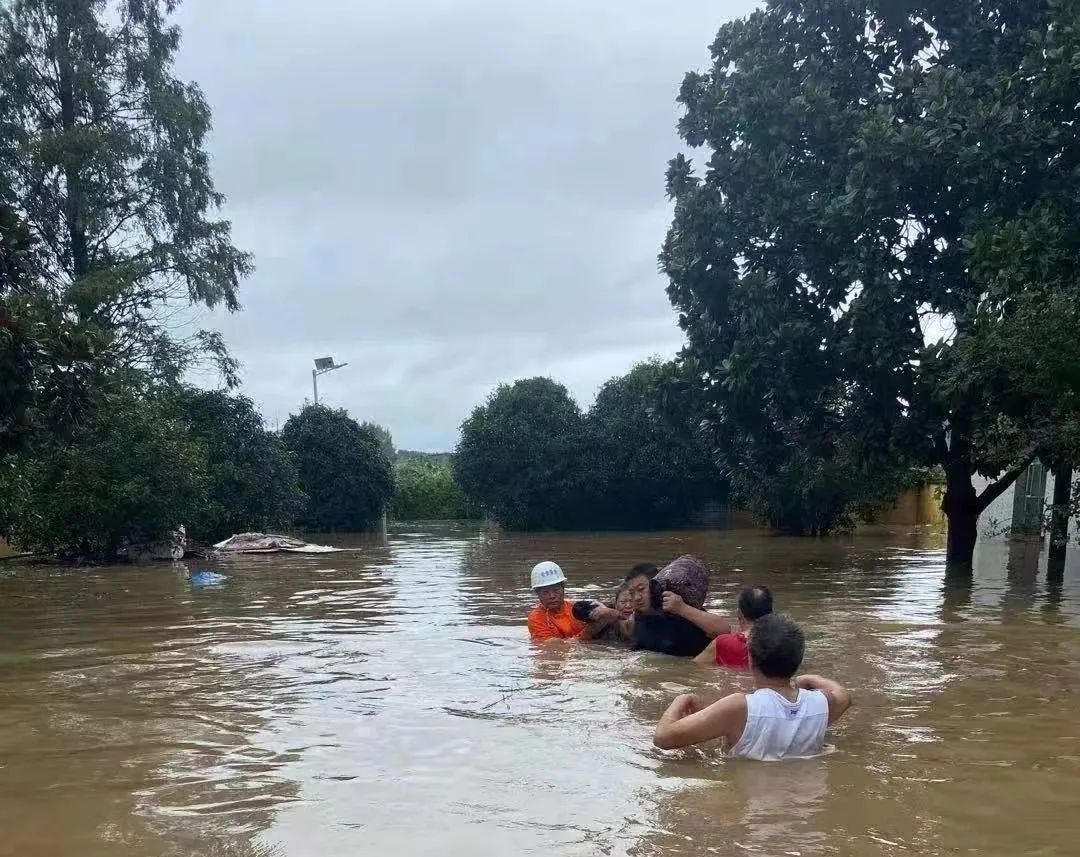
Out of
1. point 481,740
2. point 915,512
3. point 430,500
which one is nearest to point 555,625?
point 481,740

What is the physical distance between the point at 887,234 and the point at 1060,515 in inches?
183

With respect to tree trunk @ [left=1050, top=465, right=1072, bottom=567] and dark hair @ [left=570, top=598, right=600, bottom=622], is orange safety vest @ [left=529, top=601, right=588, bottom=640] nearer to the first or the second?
dark hair @ [left=570, top=598, right=600, bottom=622]

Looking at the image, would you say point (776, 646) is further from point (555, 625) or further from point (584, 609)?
point (555, 625)

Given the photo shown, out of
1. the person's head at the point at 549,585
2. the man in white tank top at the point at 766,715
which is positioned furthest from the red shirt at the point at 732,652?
the man in white tank top at the point at 766,715

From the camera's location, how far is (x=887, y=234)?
51.7 feet

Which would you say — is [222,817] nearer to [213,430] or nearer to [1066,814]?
[1066,814]

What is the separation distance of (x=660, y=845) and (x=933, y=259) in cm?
1361

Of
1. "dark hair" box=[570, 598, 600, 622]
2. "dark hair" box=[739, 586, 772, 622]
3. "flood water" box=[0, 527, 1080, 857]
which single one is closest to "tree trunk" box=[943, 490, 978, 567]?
"flood water" box=[0, 527, 1080, 857]

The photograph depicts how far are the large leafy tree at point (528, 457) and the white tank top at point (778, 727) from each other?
33.7 m

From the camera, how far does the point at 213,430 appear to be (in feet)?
90.4

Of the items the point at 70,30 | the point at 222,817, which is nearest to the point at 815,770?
the point at 222,817

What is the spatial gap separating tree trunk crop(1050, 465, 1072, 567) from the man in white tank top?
9616 millimetres

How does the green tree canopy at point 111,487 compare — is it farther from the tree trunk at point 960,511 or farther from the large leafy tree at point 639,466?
the large leafy tree at point 639,466

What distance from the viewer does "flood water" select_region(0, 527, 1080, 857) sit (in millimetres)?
4535
